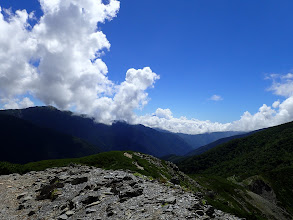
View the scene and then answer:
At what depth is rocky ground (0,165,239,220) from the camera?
1559cm

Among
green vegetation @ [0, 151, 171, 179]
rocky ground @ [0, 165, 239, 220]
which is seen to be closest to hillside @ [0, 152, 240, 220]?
rocky ground @ [0, 165, 239, 220]

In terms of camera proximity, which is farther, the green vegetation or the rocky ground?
the green vegetation

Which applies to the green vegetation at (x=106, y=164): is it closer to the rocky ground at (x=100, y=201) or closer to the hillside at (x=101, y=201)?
the hillside at (x=101, y=201)

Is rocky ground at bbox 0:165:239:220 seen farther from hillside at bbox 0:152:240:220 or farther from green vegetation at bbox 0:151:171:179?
green vegetation at bbox 0:151:171:179

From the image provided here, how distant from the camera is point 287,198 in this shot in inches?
5635

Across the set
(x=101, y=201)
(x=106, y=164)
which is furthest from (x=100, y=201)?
(x=106, y=164)

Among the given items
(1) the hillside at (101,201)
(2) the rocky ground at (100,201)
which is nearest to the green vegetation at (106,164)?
(1) the hillside at (101,201)

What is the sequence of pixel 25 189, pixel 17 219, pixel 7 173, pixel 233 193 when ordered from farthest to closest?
1. pixel 233 193
2. pixel 7 173
3. pixel 25 189
4. pixel 17 219

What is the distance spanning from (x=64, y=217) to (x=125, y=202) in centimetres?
573

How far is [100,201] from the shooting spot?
19.9 meters

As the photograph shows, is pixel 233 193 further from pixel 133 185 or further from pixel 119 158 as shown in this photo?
pixel 133 185

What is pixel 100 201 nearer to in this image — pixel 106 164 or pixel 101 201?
pixel 101 201

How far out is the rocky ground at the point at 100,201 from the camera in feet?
51.2

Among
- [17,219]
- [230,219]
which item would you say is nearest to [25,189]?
[17,219]
